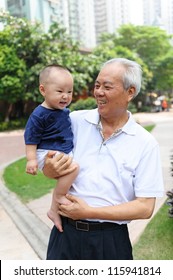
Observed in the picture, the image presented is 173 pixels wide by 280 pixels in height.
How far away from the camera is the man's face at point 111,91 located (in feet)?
5.12

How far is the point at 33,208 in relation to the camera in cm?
511

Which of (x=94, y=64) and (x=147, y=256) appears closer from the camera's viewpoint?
(x=147, y=256)

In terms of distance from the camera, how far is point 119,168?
1568 mm

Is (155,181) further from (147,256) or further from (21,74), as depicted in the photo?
(21,74)

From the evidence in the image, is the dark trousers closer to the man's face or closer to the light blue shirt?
the light blue shirt

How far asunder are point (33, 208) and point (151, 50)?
87.0 feet

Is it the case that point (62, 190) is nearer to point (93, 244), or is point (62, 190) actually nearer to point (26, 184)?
point (93, 244)

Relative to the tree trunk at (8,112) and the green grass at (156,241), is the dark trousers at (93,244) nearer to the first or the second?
the green grass at (156,241)

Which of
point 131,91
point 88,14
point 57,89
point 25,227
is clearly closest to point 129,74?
point 131,91

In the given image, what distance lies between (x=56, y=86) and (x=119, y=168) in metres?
0.50

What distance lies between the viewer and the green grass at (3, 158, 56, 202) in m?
5.79
